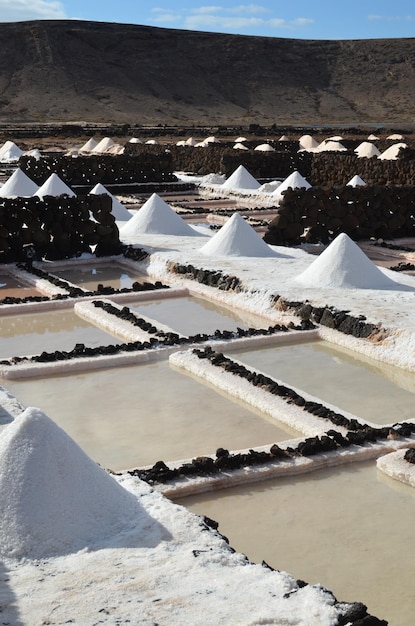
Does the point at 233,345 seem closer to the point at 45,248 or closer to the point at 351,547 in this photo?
the point at 351,547

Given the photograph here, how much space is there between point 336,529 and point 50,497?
57.0 inches

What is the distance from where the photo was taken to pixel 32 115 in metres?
62.6

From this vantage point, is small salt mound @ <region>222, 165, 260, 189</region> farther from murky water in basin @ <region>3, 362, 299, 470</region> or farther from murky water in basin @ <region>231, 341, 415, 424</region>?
murky water in basin @ <region>3, 362, 299, 470</region>

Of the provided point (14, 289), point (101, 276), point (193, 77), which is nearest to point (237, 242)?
point (101, 276)

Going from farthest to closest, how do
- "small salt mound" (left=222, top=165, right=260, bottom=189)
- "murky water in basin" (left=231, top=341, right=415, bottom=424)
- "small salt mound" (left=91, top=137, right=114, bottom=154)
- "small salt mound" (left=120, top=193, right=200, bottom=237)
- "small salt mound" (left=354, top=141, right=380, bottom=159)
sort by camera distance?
1. "small salt mound" (left=91, top=137, right=114, bottom=154)
2. "small salt mound" (left=354, top=141, right=380, bottom=159)
3. "small salt mound" (left=222, top=165, right=260, bottom=189)
4. "small salt mound" (left=120, top=193, right=200, bottom=237)
5. "murky water in basin" (left=231, top=341, right=415, bottom=424)

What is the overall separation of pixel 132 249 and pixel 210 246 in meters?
1.18

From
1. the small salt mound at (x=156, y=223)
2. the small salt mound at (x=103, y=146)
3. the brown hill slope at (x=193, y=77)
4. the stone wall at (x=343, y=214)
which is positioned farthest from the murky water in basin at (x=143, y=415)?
the brown hill slope at (x=193, y=77)

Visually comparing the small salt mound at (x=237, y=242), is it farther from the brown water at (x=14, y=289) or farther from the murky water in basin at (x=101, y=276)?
the brown water at (x=14, y=289)

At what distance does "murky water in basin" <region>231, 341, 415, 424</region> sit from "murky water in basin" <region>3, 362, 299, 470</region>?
0.70 m

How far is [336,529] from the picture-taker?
447 centimetres

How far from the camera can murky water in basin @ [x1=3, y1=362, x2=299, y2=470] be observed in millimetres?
5527

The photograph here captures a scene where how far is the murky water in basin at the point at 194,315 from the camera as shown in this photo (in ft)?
28.8

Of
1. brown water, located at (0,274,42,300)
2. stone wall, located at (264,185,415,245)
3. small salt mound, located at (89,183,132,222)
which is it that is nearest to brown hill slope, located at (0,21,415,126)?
small salt mound, located at (89,183,132,222)

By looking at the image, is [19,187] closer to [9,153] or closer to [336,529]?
[9,153]
